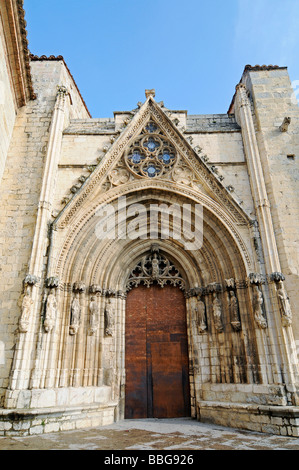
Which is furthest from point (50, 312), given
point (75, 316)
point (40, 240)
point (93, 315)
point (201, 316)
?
point (201, 316)

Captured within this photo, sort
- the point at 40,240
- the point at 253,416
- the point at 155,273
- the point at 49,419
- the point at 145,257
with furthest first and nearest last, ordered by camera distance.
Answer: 1. the point at 145,257
2. the point at 155,273
3. the point at 40,240
4. the point at 253,416
5. the point at 49,419

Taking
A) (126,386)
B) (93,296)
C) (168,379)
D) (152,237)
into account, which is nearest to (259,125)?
(152,237)

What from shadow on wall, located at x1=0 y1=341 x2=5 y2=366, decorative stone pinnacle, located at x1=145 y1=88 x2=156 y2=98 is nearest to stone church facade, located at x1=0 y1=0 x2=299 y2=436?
shadow on wall, located at x1=0 y1=341 x2=5 y2=366

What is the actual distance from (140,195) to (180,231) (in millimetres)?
1784

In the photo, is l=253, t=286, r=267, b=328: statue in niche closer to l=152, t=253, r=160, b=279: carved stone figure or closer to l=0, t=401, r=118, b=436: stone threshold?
l=152, t=253, r=160, b=279: carved stone figure

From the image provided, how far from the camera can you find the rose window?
10.8 metres

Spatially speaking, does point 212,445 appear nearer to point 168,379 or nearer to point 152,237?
point 168,379

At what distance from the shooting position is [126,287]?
34.3ft

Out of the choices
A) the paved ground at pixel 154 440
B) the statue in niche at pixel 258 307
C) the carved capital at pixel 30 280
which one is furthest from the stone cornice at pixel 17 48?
the paved ground at pixel 154 440

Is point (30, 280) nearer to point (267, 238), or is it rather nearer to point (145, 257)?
point (145, 257)

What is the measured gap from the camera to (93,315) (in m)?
9.14

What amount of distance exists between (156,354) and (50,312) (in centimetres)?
353

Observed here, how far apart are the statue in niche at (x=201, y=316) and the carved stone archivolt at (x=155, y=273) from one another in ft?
3.07

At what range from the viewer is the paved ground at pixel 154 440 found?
215 inches
